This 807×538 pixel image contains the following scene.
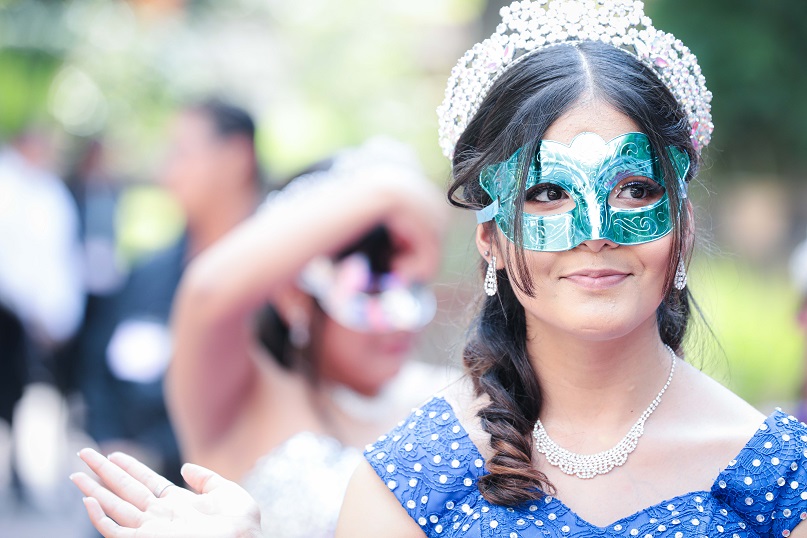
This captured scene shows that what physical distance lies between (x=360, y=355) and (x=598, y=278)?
1.71m

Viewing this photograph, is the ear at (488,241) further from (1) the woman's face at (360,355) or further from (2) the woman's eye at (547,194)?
(1) the woman's face at (360,355)

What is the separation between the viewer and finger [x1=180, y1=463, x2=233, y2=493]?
2145 millimetres

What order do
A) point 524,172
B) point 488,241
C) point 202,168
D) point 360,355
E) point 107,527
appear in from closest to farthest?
1. point 107,527
2. point 524,172
3. point 488,241
4. point 360,355
5. point 202,168

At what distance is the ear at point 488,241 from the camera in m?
2.27

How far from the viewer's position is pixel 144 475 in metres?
2.14

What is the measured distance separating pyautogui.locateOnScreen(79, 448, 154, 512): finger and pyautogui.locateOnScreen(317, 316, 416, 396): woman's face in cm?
156

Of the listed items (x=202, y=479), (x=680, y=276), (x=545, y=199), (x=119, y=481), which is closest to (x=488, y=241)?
(x=545, y=199)

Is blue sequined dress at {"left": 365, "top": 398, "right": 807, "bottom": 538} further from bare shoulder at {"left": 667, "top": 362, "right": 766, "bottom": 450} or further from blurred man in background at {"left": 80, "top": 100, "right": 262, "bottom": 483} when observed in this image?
blurred man in background at {"left": 80, "top": 100, "right": 262, "bottom": 483}

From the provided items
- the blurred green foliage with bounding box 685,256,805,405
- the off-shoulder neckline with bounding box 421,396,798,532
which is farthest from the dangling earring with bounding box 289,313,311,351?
the blurred green foliage with bounding box 685,256,805,405

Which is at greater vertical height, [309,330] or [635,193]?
[635,193]

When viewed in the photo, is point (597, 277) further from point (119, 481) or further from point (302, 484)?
point (302, 484)

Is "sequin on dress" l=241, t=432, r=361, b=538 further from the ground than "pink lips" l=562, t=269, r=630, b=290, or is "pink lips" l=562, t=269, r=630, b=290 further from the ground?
"pink lips" l=562, t=269, r=630, b=290

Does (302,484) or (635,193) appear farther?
(302,484)

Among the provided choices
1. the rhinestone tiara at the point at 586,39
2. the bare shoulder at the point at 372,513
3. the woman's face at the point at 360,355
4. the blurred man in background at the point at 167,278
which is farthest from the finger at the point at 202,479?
the blurred man in background at the point at 167,278
